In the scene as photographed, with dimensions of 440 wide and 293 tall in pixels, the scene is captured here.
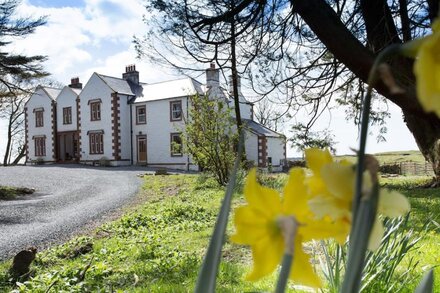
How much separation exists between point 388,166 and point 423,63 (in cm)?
2423

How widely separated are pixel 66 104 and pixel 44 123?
8.54 feet

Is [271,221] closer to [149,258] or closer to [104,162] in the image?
[149,258]

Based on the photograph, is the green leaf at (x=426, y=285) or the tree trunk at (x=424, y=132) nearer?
the green leaf at (x=426, y=285)

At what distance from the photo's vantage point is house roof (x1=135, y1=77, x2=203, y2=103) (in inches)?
956

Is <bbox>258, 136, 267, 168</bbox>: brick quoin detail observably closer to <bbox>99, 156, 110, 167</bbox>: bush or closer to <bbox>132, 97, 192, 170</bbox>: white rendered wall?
<bbox>132, 97, 192, 170</bbox>: white rendered wall

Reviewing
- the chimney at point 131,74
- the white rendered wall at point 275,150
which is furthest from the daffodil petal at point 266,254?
the chimney at point 131,74

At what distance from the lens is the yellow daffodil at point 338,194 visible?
342 millimetres

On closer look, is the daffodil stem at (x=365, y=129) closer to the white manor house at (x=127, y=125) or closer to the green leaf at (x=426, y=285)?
the green leaf at (x=426, y=285)

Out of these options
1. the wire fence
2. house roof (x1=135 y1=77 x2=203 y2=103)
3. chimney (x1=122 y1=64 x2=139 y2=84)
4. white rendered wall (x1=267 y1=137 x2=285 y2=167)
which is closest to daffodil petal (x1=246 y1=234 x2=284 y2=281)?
the wire fence

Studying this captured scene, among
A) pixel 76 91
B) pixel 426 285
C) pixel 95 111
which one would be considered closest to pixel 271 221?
pixel 426 285

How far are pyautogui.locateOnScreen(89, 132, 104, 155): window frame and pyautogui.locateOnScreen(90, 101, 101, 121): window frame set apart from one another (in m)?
0.93

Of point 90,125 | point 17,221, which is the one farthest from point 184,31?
point 90,125

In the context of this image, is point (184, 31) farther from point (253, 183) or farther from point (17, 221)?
point (253, 183)

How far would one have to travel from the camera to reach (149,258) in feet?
15.0
